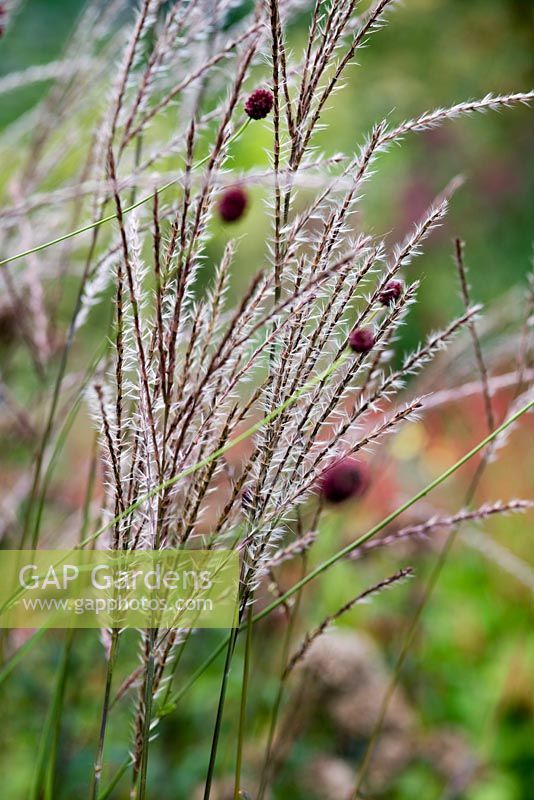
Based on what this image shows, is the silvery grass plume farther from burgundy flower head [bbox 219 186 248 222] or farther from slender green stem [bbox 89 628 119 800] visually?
burgundy flower head [bbox 219 186 248 222]

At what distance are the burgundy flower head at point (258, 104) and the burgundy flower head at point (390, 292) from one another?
133 mm

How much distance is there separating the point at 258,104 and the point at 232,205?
0.71 ft

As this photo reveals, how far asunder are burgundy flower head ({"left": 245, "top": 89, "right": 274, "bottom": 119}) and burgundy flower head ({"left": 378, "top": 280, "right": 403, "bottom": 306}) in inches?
5.2

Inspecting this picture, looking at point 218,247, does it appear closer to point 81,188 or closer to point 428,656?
point 428,656

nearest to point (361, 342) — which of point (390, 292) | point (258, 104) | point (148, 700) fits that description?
point (390, 292)

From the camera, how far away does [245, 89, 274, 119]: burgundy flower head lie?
1.66ft

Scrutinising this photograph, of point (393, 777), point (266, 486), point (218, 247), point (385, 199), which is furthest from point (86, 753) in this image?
point (385, 199)

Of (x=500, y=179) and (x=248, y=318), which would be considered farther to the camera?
(x=500, y=179)

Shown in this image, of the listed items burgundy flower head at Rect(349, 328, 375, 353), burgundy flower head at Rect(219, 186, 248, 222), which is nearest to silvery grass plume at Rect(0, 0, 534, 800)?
burgundy flower head at Rect(349, 328, 375, 353)

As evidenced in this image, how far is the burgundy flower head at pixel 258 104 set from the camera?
0.51 m

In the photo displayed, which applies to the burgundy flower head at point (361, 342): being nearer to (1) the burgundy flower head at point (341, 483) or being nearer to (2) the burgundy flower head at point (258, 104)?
(2) the burgundy flower head at point (258, 104)

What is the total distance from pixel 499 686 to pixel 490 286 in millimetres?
3089

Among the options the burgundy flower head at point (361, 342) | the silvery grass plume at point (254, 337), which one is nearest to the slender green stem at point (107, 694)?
the silvery grass plume at point (254, 337)

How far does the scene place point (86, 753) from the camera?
46.9 inches
